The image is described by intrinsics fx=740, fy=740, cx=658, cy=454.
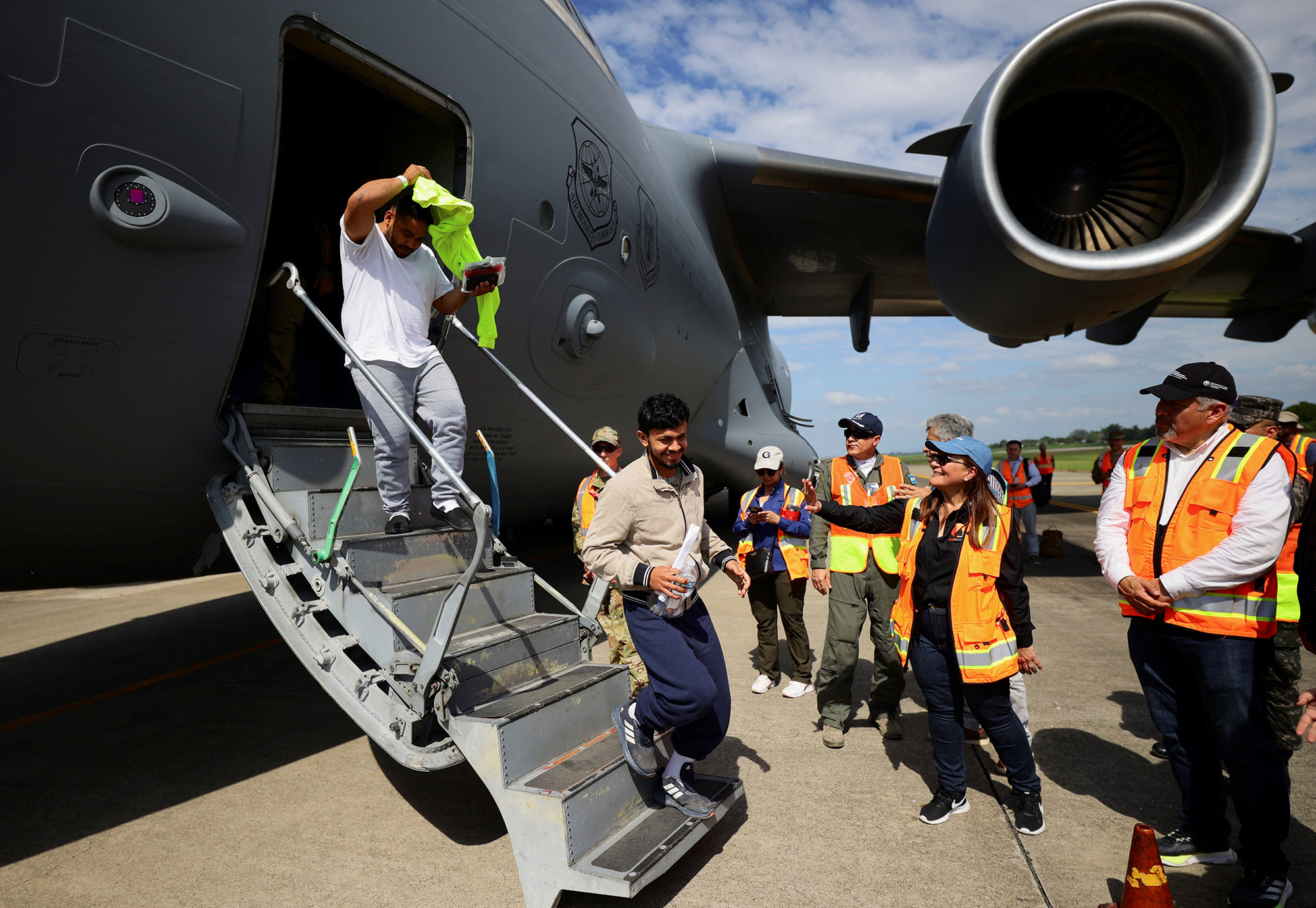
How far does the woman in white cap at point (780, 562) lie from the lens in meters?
4.91

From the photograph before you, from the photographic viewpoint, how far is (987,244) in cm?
535

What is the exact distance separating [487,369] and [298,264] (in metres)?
2.05

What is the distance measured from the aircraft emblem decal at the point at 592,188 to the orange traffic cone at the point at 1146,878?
176 inches

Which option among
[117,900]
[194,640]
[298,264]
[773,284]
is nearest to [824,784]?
[117,900]

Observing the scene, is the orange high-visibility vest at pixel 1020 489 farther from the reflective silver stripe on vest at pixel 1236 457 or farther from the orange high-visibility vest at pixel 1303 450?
the reflective silver stripe on vest at pixel 1236 457

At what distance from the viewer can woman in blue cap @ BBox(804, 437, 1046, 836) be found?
301 cm

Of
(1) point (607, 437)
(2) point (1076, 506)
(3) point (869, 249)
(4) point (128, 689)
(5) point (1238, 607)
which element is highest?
(3) point (869, 249)

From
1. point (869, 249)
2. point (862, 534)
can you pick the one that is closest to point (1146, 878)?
point (862, 534)

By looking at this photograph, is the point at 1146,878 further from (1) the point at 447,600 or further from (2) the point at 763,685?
(2) the point at 763,685

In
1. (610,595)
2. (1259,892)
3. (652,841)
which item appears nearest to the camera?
(1259,892)

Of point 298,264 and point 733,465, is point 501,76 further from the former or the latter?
point 733,465

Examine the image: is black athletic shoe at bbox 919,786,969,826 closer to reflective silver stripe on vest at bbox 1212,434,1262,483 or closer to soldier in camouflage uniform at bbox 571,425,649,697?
soldier in camouflage uniform at bbox 571,425,649,697

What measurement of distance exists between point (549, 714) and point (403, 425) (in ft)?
4.95

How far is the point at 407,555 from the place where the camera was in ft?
11.9
